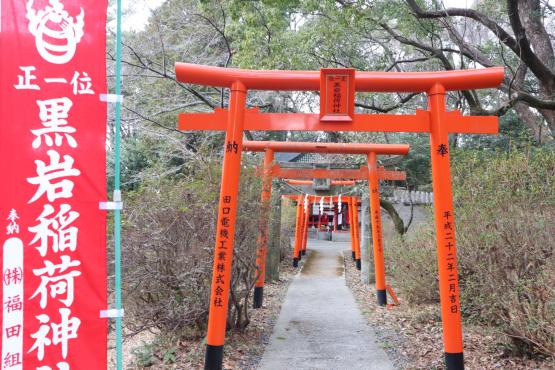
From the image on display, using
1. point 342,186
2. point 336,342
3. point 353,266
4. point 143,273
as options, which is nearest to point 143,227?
point 143,273

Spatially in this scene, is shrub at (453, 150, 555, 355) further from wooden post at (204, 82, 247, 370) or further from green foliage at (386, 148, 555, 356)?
wooden post at (204, 82, 247, 370)

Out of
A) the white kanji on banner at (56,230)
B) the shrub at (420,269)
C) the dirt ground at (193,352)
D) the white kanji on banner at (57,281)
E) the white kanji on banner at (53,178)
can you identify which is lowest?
the dirt ground at (193,352)

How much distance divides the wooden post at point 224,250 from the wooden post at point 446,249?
7.13 feet

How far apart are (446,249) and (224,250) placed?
235 cm

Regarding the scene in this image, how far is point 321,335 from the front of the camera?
8.09m

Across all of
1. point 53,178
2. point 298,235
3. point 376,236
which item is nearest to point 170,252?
point 53,178

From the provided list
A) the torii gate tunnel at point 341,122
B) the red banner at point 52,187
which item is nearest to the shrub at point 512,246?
the torii gate tunnel at point 341,122

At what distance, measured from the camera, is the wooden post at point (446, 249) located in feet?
18.1

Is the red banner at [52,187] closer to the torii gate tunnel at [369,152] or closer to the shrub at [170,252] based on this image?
the shrub at [170,252]

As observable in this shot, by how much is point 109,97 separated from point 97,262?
123cm

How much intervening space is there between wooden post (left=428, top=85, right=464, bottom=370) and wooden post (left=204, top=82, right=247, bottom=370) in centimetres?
217

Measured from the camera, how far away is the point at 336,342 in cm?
764

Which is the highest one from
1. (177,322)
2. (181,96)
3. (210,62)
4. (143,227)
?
(210,62)

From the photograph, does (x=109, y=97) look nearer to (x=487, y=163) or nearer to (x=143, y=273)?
(x=143, y=273)
